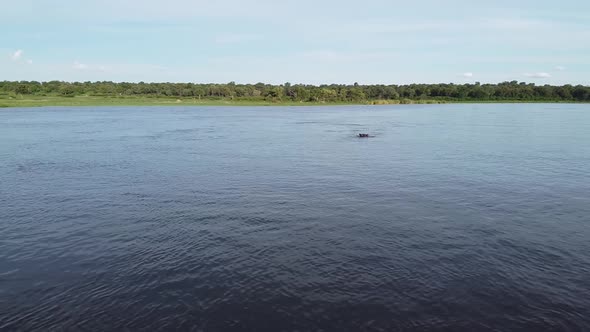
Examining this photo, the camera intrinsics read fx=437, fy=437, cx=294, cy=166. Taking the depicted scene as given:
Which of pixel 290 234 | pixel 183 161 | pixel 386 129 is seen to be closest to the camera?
pixel 290 234

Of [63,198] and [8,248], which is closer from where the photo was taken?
[8,248]

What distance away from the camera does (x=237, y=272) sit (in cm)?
2430

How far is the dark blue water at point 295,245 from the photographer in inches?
795

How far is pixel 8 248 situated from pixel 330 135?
66.6 metres

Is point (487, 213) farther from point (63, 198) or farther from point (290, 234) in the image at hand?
point (63, 198)

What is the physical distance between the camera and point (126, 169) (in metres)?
52.5

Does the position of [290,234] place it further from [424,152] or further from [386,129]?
[386,129]

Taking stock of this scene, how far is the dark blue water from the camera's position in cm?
2020

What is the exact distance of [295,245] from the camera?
2784 cm

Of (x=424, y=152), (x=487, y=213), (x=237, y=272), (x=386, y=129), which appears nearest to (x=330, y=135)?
(x=386, y=129)

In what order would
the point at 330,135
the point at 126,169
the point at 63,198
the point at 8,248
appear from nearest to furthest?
the point at 8,248 < the point at 63,198 < the point at 126,169 < the point at 330,135

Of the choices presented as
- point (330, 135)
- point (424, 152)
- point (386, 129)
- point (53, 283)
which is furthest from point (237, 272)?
point (386, 129)

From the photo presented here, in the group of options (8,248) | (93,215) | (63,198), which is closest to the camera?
(8,248)

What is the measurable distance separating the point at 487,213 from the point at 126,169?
3988cm
